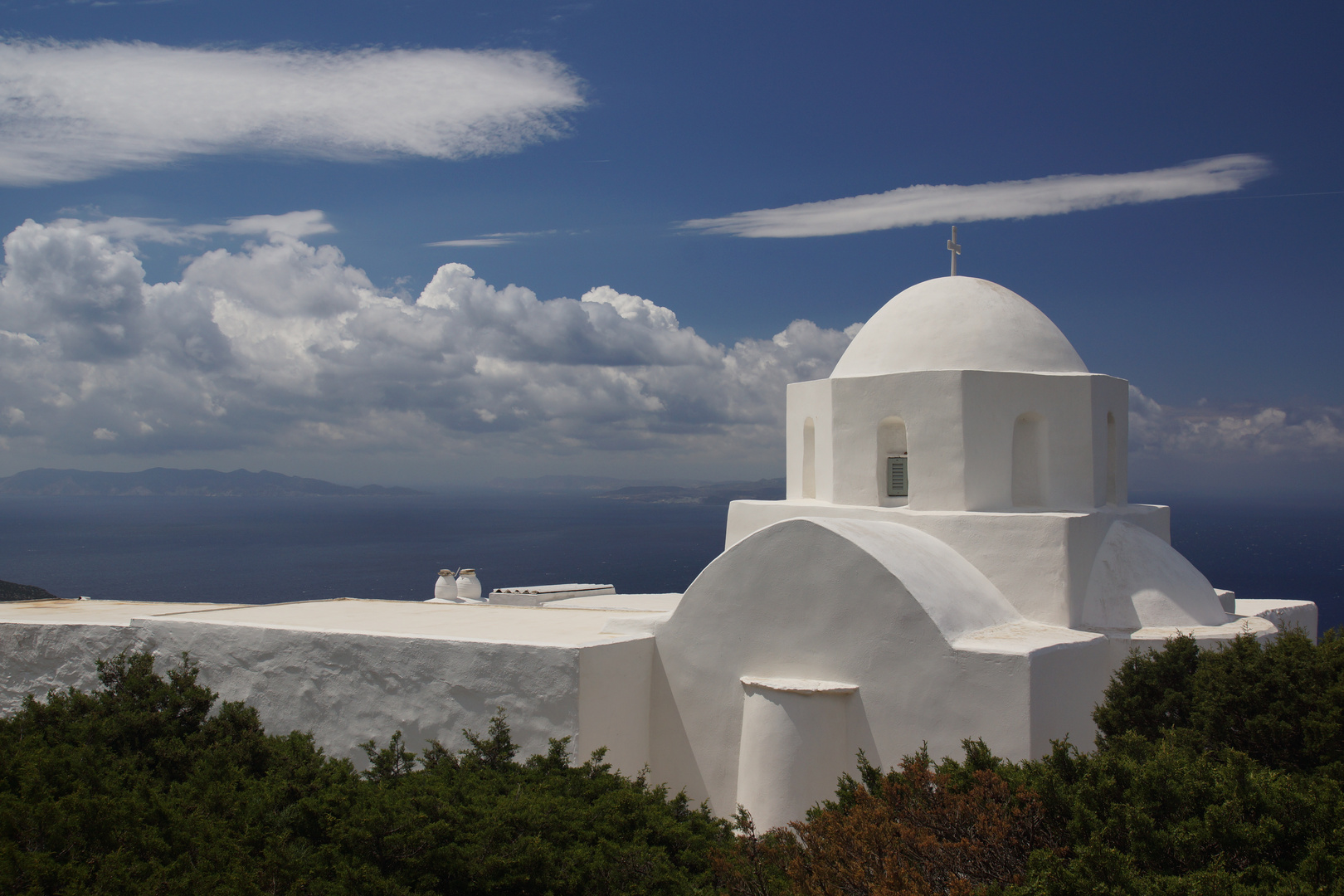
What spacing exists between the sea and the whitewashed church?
179 feet

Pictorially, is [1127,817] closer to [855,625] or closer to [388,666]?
[855,625]

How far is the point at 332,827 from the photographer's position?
6.79m

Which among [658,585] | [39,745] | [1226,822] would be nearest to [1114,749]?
[1226,822]

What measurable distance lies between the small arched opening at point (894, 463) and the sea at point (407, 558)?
55.1 m

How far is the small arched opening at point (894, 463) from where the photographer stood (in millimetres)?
12031

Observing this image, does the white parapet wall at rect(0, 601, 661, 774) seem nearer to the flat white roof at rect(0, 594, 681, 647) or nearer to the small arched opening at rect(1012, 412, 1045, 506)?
the flat white roof at rect(0, 594, 681, 647)

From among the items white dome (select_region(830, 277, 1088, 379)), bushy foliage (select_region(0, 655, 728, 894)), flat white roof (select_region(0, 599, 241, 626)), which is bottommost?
bushy foliage (select_region(0, 655, 728, 894))

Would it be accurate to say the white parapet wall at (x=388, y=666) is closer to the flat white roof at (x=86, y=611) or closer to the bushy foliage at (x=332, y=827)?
the flat white roof at (x=86, y=611)

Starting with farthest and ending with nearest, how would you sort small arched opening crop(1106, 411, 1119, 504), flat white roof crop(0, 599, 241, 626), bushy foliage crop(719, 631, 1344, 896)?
flat white roof crop(0, 599, 241, 626)
small arched opening crop(1106, 411, 1119, 504)
bushy foliage crop(719, 631, 1344, 896)

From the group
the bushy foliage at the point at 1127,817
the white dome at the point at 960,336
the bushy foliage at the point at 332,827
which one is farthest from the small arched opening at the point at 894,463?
the bushy foliage at the point at 332,827

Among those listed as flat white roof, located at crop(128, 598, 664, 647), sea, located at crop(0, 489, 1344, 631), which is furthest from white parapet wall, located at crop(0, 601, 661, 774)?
sea, located at crop(0, 489, 1344, 631)

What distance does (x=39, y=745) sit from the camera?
879cm

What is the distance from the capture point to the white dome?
38.4ft

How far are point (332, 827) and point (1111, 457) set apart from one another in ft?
33.2
